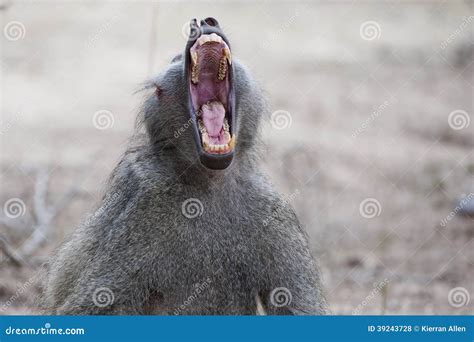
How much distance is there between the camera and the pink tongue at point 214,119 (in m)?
3.87

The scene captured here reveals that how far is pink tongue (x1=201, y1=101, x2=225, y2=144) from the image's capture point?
3868 millimetres

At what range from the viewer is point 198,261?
373 centimetres

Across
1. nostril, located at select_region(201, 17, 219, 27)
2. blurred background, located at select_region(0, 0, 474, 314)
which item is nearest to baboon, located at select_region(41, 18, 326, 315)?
nostril, located at select_region(201, 17, 219, 27)

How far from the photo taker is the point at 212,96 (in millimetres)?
4035

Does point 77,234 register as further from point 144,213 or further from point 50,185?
point 50,185

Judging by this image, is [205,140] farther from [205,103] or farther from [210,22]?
[210,22]

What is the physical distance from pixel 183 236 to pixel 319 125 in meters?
8.41

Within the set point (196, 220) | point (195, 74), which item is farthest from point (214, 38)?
point (196, 220)

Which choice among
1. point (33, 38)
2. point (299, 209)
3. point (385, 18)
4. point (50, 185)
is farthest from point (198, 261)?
point (385, 18)

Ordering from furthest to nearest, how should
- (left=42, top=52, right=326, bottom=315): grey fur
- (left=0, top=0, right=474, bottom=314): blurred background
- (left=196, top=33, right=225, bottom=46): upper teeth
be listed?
1. (left=0, top=0, right=474, bottom=314): blurred background
2. (left=196, top=33, right=225, bottom=46): upper teeth
3. (left=42, top=52, right=326, bottom=315): grey fur

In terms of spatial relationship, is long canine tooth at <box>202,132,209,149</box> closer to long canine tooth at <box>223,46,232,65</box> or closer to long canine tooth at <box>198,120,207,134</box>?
long canine tooth at <box>198,120,207,134</box>

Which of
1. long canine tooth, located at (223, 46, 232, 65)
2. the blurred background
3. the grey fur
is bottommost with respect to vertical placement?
the blurred background

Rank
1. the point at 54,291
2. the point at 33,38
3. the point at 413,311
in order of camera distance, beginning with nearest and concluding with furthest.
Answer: the point at 54,291, the point at 413,311, the point at 33,38

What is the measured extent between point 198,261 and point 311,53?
10.6 meters
